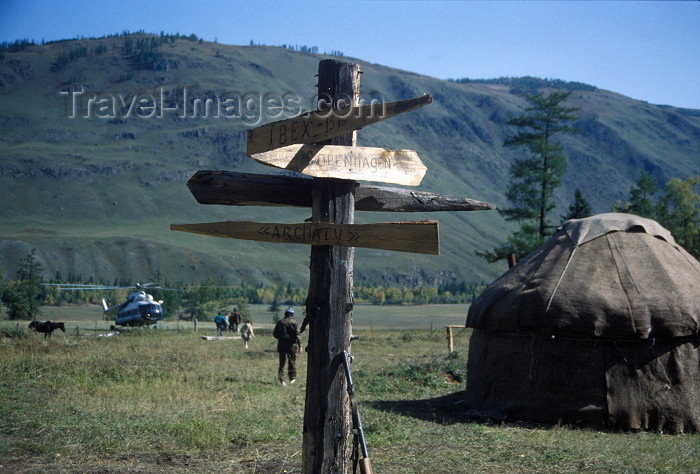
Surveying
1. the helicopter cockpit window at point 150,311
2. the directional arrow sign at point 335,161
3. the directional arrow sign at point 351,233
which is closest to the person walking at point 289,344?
the directional arrow sign at point 351,233

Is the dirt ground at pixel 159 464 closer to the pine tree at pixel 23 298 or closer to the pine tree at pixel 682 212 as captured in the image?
the pine tree at pixel 23 298

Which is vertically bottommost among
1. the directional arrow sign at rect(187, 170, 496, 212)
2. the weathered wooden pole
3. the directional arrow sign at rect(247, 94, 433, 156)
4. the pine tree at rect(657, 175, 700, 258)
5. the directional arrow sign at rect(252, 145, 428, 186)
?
the weathered wooden pole

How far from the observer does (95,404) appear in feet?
36.8

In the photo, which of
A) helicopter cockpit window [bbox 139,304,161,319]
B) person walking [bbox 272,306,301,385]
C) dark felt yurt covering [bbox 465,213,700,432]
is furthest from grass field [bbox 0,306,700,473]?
helicopter cockpit window [bbox 139,304,161,319]

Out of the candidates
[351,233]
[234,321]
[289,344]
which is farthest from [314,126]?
[234,321]

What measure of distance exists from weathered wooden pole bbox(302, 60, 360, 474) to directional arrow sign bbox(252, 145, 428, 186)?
0.48 ft

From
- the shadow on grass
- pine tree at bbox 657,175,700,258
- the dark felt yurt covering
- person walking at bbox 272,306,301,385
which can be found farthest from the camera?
pine tree at bbox 657,175,700,258

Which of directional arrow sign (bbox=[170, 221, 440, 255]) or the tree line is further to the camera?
the tree line

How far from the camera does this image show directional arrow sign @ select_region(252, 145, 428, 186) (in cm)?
548

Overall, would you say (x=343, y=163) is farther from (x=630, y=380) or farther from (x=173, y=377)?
(x=173, y=377)

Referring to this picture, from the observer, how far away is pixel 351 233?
17.6 feet

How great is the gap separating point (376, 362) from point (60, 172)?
17918cm

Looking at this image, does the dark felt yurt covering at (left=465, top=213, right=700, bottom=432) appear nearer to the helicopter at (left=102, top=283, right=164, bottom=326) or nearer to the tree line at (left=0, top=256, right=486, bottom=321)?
the tree line at (left=0, top=256, right=486, bottom=321)

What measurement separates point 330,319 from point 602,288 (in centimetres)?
744
